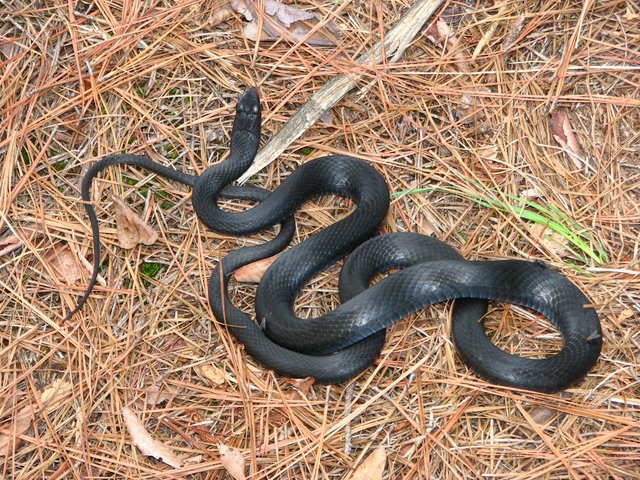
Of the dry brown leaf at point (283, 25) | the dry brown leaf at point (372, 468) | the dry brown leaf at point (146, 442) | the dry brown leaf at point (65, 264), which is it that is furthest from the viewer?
the dry brown leaf at point (283, 25)

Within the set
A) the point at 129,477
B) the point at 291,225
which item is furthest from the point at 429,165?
the point at 129,477

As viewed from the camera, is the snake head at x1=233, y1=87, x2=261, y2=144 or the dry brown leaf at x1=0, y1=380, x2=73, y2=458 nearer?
the dry brown leaf at x1=0, y1=380, x2=73, y2=458

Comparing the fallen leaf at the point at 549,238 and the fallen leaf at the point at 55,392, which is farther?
the fallen leaf at the point at 549,238

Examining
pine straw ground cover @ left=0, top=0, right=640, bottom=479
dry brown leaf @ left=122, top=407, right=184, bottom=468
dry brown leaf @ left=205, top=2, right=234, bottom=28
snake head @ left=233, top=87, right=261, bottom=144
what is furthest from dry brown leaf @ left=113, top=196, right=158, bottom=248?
dry brown leaf @ left=205, top=2, right=234, bottom=28

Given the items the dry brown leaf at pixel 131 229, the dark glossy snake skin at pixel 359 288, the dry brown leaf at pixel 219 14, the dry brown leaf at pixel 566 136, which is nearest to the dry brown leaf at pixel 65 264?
the dark glossy snake skin at pixel 359 288

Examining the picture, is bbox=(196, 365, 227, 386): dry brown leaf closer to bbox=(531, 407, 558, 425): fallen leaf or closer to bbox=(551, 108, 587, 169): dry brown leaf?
bbox=(531, 407, 558, 425): fallen leaf

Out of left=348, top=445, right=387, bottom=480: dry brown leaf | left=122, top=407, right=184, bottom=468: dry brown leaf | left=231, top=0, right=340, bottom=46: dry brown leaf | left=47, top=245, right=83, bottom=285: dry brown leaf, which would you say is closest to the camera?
left=348, top=445, right=387, bottom=480: dry brown leaf

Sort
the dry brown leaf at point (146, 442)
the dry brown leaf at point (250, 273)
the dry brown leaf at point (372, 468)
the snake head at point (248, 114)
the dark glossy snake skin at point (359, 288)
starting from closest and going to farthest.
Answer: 1. the dry brown leaf at point (372, 468)
2. the dry brown leaf at point (146, 442)
3. the dark glossy snake skin at point (359, 288)
4. the dry brown leaf at point (250, 273)
5. the snake head at point (248, 114)

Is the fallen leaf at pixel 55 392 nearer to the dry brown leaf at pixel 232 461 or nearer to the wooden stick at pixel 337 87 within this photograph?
the dry brown leaf at pixel 232 461
